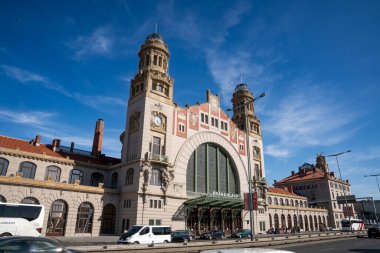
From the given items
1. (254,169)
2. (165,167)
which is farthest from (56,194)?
(254,169)

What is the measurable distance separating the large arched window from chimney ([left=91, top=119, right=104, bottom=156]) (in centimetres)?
1892

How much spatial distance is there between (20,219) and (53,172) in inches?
754

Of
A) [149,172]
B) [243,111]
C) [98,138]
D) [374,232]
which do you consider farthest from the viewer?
[243,111]

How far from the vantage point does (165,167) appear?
1752 inches

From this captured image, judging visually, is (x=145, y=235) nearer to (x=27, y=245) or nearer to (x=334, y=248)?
(x=334, y=248)

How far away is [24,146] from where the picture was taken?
4334 centimetres

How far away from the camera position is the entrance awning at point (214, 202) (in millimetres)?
45781

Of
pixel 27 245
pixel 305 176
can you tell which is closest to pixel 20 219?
pixel 27 245

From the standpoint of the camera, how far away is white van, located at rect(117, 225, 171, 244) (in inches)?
1070

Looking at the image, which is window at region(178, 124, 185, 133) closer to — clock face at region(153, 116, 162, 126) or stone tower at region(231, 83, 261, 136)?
clock face at region(153, 116, 162, 126)

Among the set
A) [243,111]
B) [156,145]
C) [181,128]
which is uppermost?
[243,111]

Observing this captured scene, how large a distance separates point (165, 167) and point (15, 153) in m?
22.7

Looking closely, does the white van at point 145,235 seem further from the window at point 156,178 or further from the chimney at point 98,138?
the chimney at point 98,138

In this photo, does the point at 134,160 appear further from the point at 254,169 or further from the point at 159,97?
the point at 254,169
